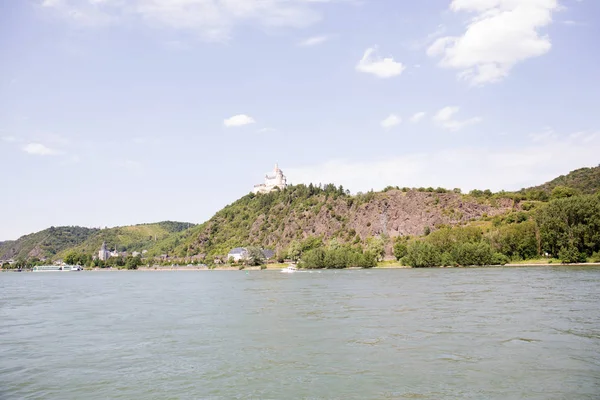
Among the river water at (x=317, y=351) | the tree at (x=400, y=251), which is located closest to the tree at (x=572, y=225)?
the tree at (x=400, y=251)

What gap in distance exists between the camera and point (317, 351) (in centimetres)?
2344

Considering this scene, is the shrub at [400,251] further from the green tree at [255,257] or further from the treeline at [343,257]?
the green tree at [255,257]

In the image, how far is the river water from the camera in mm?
17484

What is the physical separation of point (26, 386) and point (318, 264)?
4936 inches

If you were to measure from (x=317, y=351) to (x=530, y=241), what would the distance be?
318 feet

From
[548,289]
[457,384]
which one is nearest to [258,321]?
[457,384]

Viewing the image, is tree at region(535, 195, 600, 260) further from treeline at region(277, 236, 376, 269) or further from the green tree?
the green tree

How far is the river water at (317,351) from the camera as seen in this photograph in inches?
688

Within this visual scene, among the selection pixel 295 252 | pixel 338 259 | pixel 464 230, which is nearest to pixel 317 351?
pixel 464 230

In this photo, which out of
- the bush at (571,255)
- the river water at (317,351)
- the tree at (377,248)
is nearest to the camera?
the river water at (317,351)

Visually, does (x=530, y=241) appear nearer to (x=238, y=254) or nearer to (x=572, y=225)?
(x=572, y=225)

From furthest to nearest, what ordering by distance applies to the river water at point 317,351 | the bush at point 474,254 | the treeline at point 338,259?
the treeline at point 338,259
the bush at point 474,254
the river water at point 317,351

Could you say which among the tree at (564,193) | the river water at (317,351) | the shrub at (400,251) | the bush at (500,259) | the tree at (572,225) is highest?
the tree at (564,193)

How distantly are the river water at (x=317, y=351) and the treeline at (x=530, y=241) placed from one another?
60.7 m
